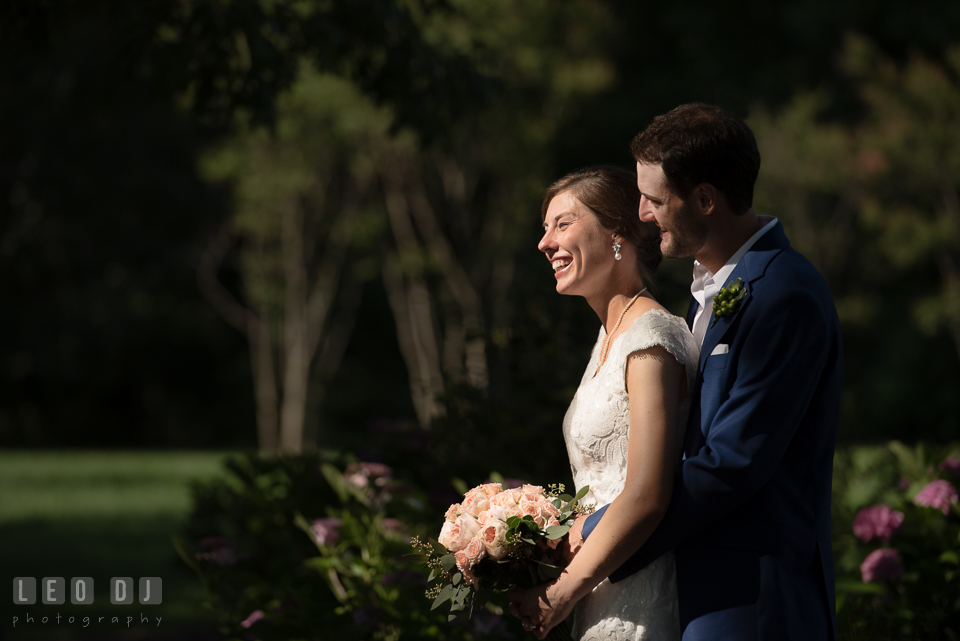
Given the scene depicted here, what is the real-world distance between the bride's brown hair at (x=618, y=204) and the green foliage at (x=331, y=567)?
65.5 inches

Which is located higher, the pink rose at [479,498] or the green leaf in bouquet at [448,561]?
the pink rose at [479,498]

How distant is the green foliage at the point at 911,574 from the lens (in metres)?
3.38

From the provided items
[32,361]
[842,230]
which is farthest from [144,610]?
[32,361]

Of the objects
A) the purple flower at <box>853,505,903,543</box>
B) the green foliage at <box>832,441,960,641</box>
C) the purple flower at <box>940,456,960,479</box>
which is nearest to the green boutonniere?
the green foliage at <box>832,441,960,641</box>

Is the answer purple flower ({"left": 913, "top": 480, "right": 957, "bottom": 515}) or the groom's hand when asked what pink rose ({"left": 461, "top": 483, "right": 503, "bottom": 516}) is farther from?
purple flower ({"left": 913, "top": 480, "right": 957, "bottom": 515})

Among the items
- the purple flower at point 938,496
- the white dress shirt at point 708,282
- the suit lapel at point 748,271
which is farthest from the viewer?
the purple flower at point 938,496

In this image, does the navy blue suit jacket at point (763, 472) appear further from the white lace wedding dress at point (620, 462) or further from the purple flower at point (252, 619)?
the purple flower at point (252, 619)

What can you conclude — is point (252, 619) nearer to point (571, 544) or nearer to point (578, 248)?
point (571, 544)

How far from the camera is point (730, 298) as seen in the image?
6.71 ft

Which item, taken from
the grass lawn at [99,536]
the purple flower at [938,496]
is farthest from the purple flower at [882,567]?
the grass lawn at [99,536]

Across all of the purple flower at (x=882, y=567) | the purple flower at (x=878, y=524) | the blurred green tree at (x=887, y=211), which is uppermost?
the blurred green tree at (x=887, y=211)

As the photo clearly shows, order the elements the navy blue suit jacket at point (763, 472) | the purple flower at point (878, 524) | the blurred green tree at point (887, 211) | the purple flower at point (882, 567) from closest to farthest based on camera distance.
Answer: the navy blue suit jacket at point (763, 472)
the purple flower at point (882, 567)
the purple flower at point (878, 524)
the blurred green tree at point (887, 211)

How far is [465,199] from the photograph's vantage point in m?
17.1

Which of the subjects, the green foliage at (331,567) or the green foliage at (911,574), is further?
the green foliage at (331,567)
